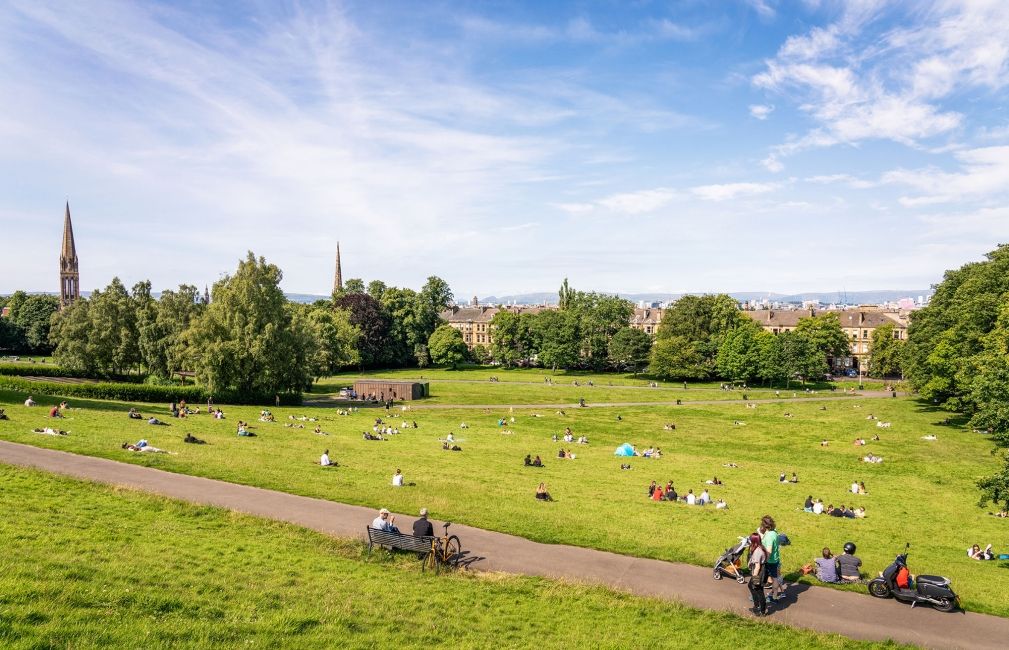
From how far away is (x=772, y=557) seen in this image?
50.7ft

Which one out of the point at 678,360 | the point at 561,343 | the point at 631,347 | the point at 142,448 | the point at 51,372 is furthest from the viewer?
the point at 561,343

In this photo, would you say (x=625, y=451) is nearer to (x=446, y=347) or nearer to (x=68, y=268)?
(x=446, y=347)

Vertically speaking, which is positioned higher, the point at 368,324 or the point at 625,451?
the point at 368,324

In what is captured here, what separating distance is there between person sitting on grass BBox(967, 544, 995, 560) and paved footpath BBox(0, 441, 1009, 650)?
818cm

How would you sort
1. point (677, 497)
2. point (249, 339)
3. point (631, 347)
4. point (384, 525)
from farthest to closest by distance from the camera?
point (631, 347)
point (249, 339)
point (677, 497)
point (384, 525)

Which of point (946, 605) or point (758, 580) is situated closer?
point (758, 580)

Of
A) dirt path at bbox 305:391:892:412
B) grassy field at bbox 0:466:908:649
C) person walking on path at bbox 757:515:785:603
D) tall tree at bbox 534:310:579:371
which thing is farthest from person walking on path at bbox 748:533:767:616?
tall tree at bbox 534:310:579:371

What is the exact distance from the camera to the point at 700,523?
22734 millimetres

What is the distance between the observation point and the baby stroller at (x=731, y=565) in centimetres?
1662

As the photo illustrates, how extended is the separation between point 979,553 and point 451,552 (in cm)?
1868

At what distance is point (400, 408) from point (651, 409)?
2837cm

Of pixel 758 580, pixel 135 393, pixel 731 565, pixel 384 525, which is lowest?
pixel 731 565

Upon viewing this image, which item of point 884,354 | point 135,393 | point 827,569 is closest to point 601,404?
point 135,393

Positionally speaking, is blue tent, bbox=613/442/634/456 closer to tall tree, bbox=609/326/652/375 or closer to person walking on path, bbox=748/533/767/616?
person walking on path, bbox=748/533/767/616
